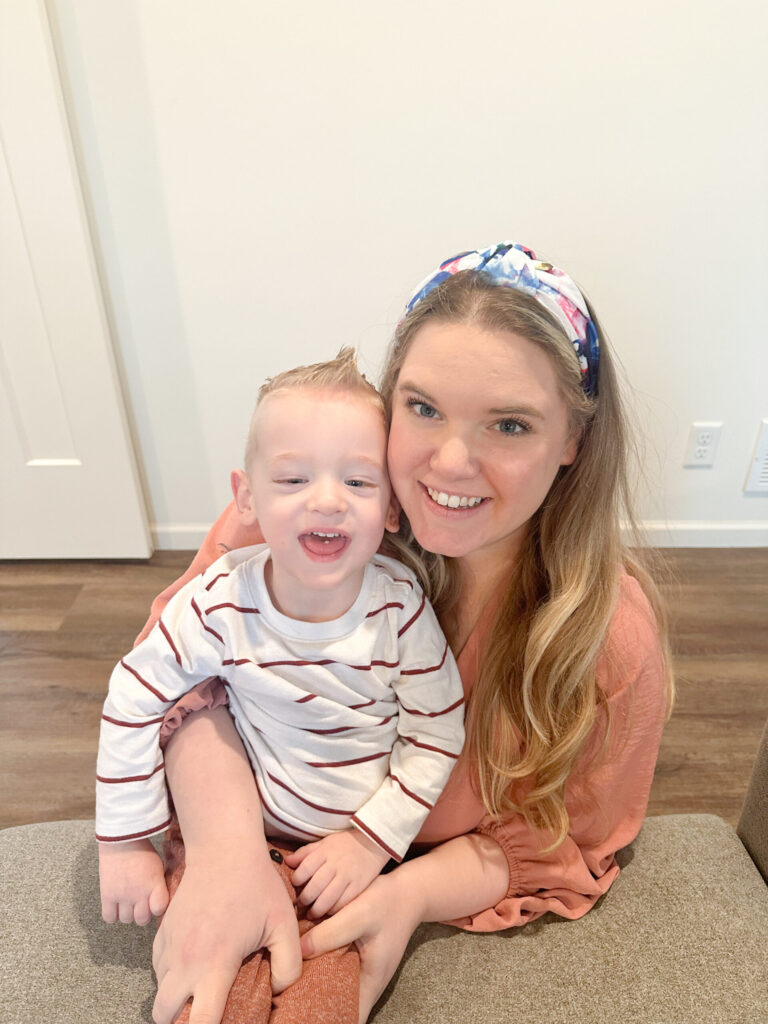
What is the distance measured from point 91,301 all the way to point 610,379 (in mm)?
1557

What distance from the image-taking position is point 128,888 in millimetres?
775

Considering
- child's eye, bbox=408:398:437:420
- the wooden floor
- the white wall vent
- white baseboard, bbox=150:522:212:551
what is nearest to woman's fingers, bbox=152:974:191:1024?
child's eye, bbox=408:398:437:420

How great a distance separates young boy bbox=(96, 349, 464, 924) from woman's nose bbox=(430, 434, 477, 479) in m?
0.08

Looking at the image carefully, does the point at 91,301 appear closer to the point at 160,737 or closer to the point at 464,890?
the point at 160,737

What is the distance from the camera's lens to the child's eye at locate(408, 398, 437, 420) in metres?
0.78

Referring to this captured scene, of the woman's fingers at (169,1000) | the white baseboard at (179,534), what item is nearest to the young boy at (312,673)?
the woman's fingers at (169,1000)

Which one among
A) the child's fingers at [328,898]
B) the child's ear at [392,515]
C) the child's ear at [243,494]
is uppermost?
the child's ear at [243,494]

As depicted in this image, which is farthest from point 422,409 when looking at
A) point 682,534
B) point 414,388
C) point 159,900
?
point 682,534

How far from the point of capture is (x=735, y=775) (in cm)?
159

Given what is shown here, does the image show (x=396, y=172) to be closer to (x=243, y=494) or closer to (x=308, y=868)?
(x=243, y=494)

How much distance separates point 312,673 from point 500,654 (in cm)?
26

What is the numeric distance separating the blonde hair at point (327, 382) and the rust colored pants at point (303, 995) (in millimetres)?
550

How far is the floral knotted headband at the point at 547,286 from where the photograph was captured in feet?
2.47

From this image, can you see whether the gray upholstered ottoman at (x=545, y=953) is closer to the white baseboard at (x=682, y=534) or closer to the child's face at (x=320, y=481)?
the child's face at (x=320, y=481)
